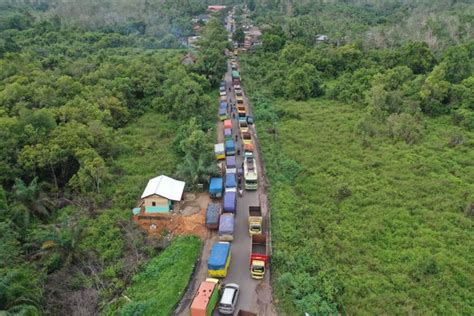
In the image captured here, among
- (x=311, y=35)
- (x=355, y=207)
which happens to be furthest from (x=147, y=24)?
(x=355, y=207)

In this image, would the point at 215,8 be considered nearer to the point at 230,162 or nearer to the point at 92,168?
the point at 230,162

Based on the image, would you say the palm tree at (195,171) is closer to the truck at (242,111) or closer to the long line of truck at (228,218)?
the long line of truck at (228,218)

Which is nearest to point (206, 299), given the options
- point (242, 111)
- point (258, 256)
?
point (258, 256)

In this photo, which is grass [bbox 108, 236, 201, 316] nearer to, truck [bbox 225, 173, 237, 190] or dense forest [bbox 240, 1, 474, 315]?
dense forest [bbox 240, 1, 474, 315]

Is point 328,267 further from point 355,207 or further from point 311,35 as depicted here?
point 311,35

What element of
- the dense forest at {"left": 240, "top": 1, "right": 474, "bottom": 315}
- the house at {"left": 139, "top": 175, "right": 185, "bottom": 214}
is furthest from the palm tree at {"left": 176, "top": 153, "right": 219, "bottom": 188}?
the dense forest at {"left": 240, "top": 1, "right": 474, "bottom": 315}

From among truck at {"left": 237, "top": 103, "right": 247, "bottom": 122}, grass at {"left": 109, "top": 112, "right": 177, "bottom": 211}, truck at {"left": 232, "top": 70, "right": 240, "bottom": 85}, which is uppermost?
truck at {"left": 232, "top": 70, "right": 240, "bottom": 85}
